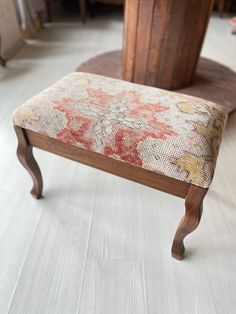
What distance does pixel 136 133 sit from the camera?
0.72 m

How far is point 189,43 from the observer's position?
5.15 ft

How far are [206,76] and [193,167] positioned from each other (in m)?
1.46

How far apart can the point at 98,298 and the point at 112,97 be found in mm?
638

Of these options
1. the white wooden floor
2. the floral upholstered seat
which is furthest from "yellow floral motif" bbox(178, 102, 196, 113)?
the white wooden floor

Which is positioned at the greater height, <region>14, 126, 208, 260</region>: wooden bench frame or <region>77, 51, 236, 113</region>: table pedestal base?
<region>14, 126, 208, 260</region>: wooden bench frame

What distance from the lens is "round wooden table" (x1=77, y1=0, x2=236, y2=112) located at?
56.6 inches

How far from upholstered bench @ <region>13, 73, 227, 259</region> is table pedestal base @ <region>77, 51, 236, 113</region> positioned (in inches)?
35.2

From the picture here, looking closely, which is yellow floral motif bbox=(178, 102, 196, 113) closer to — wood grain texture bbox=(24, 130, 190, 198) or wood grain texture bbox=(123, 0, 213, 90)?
wood grain texture bbox=(24, 130, 190, 198)

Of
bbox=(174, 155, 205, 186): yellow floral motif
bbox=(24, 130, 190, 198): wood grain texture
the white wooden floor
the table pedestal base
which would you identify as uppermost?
bbox=(174, 155, 205, 186): yellow floral motif

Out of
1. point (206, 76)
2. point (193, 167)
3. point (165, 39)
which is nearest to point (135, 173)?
point (193, 167)

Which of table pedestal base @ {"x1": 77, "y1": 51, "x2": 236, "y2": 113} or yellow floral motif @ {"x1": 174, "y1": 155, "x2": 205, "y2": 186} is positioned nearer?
yellow floral motif @ {"x1": 174, "y1": 155, "x2": 205, "y2": 186}

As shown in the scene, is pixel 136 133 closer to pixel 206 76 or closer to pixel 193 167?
pixel 193 167

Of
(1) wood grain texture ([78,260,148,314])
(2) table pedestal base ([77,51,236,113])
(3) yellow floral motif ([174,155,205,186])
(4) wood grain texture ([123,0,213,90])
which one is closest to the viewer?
(3) yellow floral motif ([174,155,205,186])

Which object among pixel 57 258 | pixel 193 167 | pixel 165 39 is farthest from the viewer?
pixel 165 39
